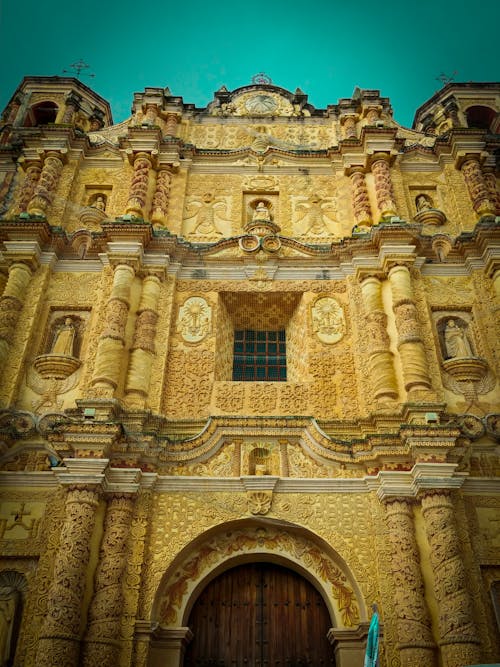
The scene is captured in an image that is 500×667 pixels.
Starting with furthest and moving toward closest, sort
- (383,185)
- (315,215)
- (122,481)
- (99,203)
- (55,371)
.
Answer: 1. (99,203)
2. (315,215)
3. (383,185)
4. (55,371)
5. (122,481)

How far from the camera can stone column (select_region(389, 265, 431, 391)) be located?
9445 mm

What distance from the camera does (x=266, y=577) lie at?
861 cm

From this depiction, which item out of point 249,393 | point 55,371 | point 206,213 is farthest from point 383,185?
point 55,371

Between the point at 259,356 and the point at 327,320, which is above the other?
the point at 327,320

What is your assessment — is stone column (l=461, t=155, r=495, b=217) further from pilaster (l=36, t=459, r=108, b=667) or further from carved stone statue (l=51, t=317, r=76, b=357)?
pilaster (l=36, t=459, r=108, b=667)

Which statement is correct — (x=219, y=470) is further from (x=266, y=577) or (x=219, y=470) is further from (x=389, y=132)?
(x=389, y=132)

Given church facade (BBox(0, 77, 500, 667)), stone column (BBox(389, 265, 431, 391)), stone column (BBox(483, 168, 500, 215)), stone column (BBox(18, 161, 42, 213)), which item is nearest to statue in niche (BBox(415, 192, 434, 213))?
church facade (BBox(0, 77, 500, 667))

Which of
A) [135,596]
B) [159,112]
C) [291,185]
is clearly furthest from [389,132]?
[135,596]

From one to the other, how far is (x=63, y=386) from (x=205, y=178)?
19.9 feet

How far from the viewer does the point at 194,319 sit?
1087 cm

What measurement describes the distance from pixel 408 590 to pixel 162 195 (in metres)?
9.05

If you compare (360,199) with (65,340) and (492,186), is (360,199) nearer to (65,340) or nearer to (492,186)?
(492,186)

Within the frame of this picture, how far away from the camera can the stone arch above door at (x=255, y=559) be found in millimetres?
8031

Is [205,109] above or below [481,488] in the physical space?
above
